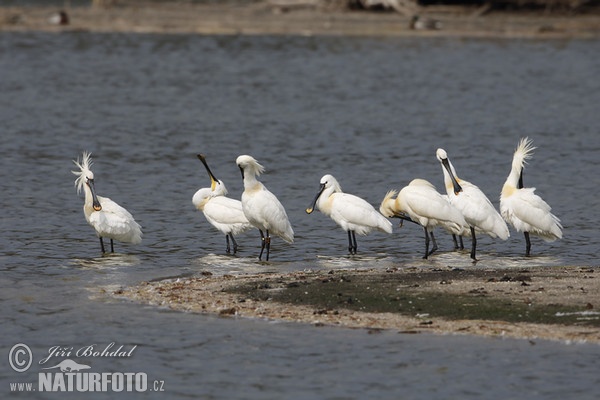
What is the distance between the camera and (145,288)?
13930 mm

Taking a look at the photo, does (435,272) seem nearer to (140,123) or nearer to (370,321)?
(370,321)

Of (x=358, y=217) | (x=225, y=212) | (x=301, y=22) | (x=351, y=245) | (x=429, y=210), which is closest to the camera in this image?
(x=429, y=210)

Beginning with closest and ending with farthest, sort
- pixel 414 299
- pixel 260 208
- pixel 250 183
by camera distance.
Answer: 1. pixel 414 299
2. pixel 260 208
3. pixel 250 183

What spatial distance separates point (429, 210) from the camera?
1639 centimetres

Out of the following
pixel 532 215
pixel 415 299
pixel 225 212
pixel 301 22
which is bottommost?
pixel 415 299

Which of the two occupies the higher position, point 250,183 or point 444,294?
point 250,183

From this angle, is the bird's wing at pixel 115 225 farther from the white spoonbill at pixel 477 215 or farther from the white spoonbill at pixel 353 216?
the white spoonbill at pixel 477 215

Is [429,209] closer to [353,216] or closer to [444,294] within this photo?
[353,216]

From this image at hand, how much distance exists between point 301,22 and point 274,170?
84.3ft

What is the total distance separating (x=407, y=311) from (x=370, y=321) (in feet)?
1.48

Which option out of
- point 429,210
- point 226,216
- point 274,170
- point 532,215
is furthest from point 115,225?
point 274,170

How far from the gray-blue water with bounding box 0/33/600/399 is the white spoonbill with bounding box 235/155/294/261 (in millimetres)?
420

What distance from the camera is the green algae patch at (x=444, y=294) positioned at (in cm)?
1221

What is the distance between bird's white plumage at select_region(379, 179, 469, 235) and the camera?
16.3m
